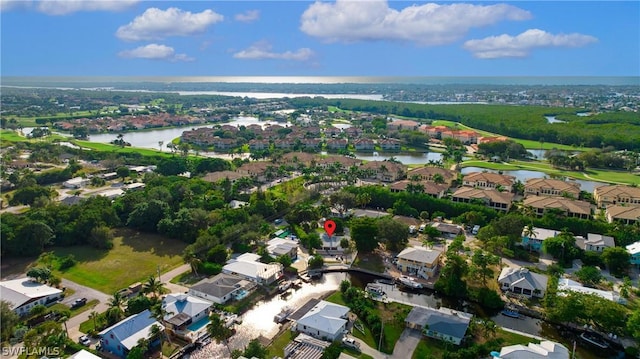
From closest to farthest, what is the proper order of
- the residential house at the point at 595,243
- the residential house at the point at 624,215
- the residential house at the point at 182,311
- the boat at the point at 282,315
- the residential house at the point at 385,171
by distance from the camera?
the residential house at the point at 182,311, the boat at the point at 282,315, the residential house at the point at 595,243, the residential house at the point at 624,215, the residential house at the point at 385,171

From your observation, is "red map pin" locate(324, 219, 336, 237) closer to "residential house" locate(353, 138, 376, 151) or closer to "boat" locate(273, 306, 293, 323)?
"boat" locate(273, 306, 293, 323)

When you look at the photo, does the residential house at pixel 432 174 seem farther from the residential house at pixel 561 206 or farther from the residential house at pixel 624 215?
the residential house at pixel 624 215

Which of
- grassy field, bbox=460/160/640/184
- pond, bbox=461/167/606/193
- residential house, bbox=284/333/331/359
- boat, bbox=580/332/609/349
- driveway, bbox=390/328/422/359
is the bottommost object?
boat, bbox=580/332/609/349

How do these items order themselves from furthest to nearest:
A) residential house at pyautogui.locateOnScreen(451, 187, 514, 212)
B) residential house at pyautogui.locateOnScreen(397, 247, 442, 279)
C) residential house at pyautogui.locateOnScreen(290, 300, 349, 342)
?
residential house at pyautogui.locateOnScreen(451, 187, 514, 212) < residential house at pyautogui.locateOnScreen(397, 247, 442, 279) < residential house at pyautogui.locateOnScreen(290, 300, 349, 342)

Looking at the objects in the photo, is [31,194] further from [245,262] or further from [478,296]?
[478,296]

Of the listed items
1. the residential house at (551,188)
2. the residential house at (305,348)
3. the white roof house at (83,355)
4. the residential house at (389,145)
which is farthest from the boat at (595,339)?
the residential house at (389,145)

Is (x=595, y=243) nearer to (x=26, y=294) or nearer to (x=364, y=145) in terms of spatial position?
(x=26, y=294)

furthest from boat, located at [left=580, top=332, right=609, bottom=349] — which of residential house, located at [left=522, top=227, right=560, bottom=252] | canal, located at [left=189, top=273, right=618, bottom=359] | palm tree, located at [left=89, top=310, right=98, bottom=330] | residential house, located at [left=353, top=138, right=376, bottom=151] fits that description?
residential house, located at [left=353, top=138, right=376, bottom=151]
